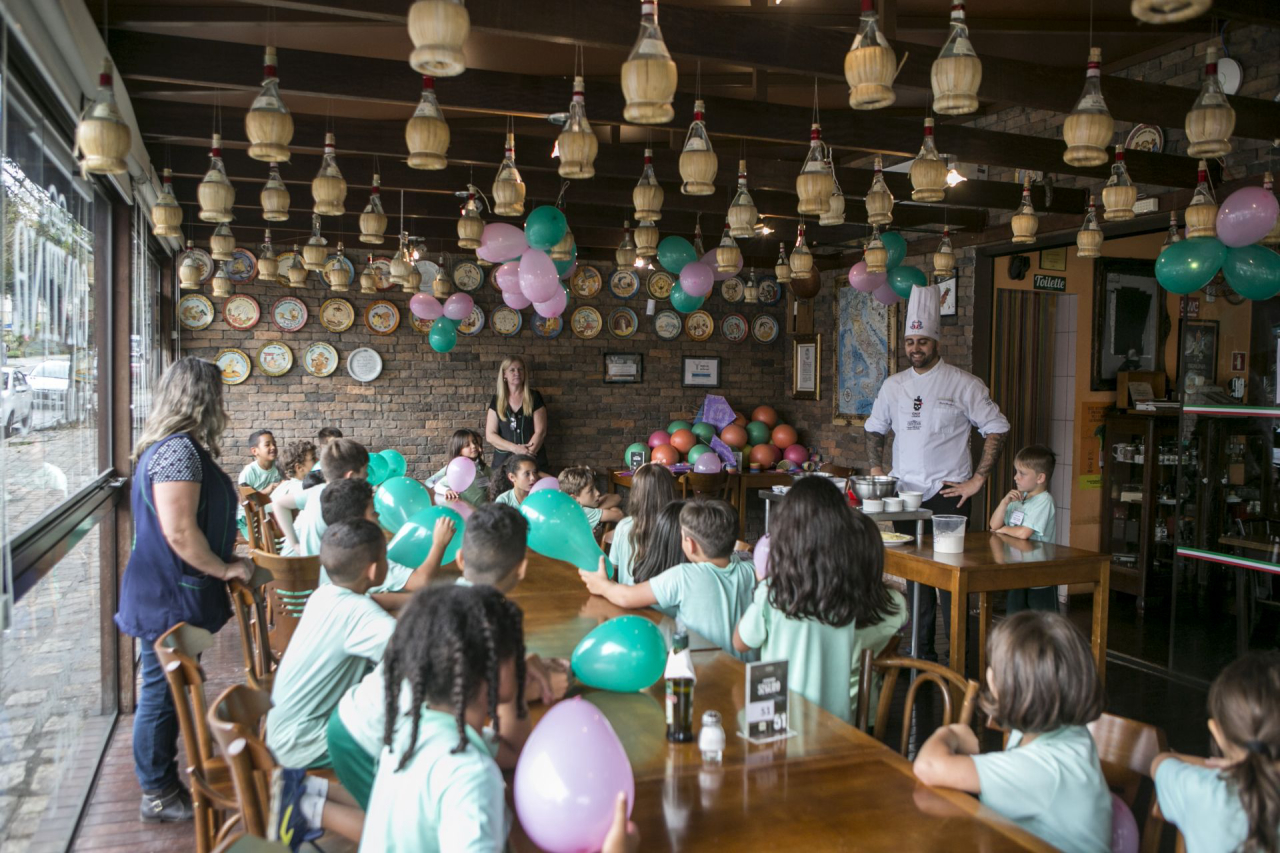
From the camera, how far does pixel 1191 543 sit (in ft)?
16.7

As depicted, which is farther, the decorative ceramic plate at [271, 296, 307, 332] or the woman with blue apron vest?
the decorative ceramic plate at [271, 296, 307, 332]

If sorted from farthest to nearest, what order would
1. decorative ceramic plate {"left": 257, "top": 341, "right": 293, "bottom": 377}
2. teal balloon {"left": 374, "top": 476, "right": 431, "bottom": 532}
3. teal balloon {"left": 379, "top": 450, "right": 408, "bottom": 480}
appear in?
decorative ceramic plate {"left": 257, "top": 341, "right": 293, "bottom": 377} → teal balloon {"left": 379, "top": 450, "right": 408, "bottom": 480} → teal balloon {"left": 374, "top": 476, "right": 431, "bottom": 532}

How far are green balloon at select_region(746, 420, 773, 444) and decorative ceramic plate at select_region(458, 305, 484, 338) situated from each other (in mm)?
2999

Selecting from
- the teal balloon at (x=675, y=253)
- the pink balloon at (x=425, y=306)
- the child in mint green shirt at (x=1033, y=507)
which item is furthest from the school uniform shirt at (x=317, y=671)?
the pink balloon at (x=425, y=306)

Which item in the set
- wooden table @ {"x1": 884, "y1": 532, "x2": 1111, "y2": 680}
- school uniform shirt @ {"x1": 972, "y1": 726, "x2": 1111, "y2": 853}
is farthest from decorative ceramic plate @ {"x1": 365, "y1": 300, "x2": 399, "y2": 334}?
school uniform shirt @ {"x1": 972, "y1": 726, "x2": 1111, "y2": 853}

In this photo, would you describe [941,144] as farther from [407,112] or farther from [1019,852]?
[1019,852]

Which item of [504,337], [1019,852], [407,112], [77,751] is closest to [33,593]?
[77,751]

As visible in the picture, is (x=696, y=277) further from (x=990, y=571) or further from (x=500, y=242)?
(x=990, y=571)

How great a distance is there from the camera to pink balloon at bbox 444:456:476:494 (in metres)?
5.41

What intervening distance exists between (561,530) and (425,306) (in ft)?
17.9

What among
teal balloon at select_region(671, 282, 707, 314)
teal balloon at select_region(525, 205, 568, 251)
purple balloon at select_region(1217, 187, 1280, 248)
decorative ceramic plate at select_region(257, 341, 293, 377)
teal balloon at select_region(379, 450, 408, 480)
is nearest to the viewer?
purple balloon at select_region(1217, 187, 1280, 248)

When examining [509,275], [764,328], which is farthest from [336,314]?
[764,328]

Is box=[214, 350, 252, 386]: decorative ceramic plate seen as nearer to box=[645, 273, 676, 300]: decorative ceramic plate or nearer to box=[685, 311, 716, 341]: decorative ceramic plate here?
box=[645, 273, 676, 300]: decorative ceramic plate

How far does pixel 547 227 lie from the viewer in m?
5.41
